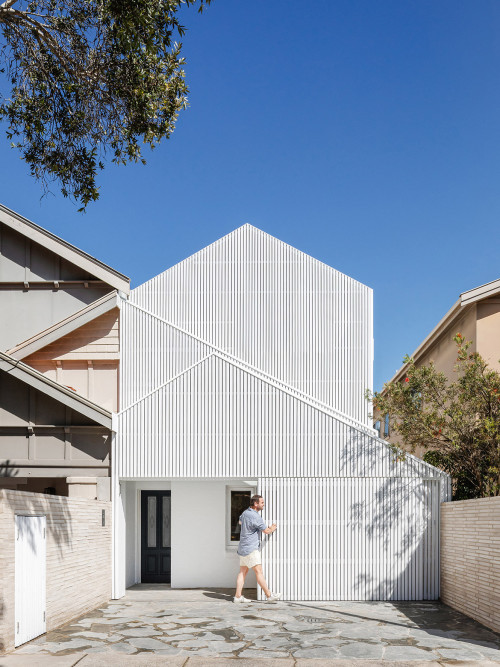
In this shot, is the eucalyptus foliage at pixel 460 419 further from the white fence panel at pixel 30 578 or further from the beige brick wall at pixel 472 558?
the white fence panel at pixel 30 578

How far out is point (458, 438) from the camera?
46.9 feet

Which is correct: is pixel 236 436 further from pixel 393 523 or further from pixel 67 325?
pixel 67 325

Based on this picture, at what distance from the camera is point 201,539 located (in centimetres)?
1647

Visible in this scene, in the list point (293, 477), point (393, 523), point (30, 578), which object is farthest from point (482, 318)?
point (30, 578)

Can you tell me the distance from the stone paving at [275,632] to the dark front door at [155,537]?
3.33m

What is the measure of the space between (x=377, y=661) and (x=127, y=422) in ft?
23.8

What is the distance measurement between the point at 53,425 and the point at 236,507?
4495mm

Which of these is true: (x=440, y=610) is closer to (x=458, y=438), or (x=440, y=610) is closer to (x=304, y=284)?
(x=458, y=438)

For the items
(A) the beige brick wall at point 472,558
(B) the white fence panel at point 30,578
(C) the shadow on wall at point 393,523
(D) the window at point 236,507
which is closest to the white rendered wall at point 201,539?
(D) the window at point 236,507

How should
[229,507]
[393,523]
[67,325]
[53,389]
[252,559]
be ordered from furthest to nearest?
1. [67,325]
2. [229,507]
3. [393,523]
4. [53,389]
5. [252,559]

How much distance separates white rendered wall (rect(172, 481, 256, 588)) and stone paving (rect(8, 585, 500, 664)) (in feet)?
7.02

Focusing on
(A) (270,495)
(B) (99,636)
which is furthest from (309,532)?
(B) (99,636)

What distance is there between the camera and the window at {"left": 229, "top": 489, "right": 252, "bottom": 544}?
1662cm

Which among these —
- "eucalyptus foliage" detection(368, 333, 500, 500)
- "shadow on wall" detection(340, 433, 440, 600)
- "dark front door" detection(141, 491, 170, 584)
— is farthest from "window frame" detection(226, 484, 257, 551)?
"eucalyptus foliage" detection(368, 333, 500, 500)
